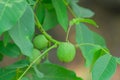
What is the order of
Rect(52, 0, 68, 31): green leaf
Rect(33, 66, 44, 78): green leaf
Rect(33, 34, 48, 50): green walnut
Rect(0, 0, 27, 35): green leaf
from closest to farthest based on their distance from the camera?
1. Rect(0, 0, 27, 35): green leaf
2. Rect(33, 66, 44, 78): green leaf
3. Rect(33, 34, 48, 50): green walnut
4. Rect(52, 0, 68, 31): green leaf

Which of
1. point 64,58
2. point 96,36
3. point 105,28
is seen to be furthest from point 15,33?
point 105,28

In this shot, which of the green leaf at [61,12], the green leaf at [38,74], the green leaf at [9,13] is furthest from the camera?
the green leaf at [61,12]

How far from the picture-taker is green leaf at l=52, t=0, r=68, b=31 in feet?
4.96

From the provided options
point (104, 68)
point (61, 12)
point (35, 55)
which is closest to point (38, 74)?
point (35, 55)

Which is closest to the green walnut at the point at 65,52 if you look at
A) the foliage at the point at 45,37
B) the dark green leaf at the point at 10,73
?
the foliage at the point at 45,37

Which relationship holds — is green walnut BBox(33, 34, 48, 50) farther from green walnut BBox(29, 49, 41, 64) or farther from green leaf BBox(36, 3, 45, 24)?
green leaf BBox(36, 3, 45, 24)

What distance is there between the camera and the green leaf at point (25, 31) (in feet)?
4.11

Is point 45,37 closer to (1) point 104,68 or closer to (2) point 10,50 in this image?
(2) point 10,50

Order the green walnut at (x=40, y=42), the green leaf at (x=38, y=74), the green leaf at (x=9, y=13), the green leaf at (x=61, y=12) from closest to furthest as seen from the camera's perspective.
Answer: the green leaf at (x=9, y=13)
the green leaf at (x=38, y=74)
the green walnut at (x=40, y=42)
the green leaf at (x=61, y=12)

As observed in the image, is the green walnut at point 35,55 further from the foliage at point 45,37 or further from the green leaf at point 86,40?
the green leaf at point 86,40

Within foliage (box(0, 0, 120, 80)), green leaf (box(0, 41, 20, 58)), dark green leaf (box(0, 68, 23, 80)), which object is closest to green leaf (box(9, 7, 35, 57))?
foliage (box(0, 0, 120, 80))

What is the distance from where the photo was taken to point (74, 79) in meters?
1.36

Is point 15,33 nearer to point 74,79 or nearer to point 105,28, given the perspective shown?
point 74,79

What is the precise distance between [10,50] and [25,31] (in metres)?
0.23
